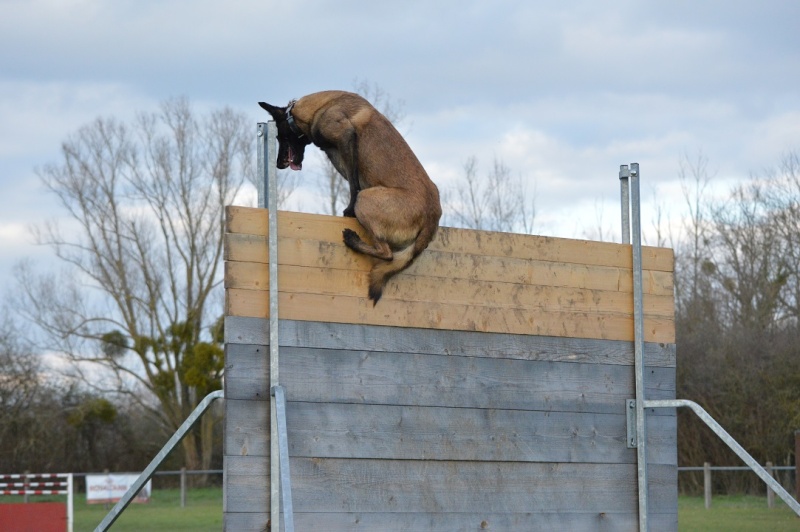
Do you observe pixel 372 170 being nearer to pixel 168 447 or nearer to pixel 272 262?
pixel 272 262

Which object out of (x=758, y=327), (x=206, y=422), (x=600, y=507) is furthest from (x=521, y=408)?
(x=206, y=422)

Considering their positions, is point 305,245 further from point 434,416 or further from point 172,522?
point 172,522

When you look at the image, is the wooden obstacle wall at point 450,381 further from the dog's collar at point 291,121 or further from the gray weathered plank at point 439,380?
the dog's collar at point 291,121

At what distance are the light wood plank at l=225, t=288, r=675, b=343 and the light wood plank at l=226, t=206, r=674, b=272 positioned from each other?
25 centimetres

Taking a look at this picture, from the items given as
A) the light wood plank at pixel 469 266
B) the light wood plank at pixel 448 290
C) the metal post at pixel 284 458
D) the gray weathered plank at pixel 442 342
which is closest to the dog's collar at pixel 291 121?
the light wood plank at pixel 469 266

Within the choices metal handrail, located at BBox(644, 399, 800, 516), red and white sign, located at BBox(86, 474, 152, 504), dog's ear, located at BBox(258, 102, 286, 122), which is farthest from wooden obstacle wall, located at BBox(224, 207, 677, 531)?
red and white sign, located at BBox(86, 474, 152, 504)

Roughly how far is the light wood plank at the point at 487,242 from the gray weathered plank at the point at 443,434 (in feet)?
2.32

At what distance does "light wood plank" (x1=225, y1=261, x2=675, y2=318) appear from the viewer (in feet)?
14.1

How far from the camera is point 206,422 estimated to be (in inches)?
1078

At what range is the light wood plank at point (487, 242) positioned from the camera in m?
4.31

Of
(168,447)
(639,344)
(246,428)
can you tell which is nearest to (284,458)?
(246,428)

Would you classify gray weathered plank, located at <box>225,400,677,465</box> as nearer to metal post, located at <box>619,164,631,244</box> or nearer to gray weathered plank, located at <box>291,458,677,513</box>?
gray weathered plank, located at <box>291,458,677,513</box>

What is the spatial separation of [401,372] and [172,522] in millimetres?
11622

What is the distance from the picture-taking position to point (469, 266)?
4812mm
